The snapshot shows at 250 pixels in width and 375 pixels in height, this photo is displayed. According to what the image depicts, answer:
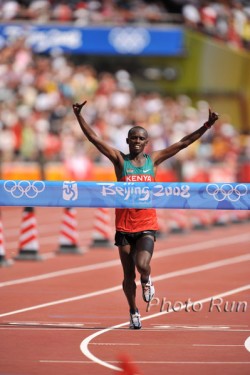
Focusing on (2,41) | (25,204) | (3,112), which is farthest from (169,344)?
(2,41)

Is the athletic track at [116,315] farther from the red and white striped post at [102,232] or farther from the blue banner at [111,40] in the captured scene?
the blue banner at [111,40]

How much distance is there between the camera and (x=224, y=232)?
29469 mm

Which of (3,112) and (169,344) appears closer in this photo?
(169,344)

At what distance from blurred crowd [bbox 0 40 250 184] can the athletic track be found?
6.90 meters

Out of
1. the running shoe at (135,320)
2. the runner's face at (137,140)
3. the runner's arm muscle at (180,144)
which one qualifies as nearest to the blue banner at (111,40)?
the runner's arm muscle at (180,144)

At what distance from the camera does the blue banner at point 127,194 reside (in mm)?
13516

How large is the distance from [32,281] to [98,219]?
17.0ft

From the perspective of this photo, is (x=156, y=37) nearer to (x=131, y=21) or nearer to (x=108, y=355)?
(x=131, y=21)

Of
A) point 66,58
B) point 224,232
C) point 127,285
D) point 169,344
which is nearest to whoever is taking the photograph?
point 169,344

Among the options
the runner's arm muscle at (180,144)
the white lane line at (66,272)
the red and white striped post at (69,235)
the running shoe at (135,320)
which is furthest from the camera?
the red and white striped post at (69,235)

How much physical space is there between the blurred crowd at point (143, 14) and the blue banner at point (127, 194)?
24668 millimetres

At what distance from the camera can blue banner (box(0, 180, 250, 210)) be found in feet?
44.3

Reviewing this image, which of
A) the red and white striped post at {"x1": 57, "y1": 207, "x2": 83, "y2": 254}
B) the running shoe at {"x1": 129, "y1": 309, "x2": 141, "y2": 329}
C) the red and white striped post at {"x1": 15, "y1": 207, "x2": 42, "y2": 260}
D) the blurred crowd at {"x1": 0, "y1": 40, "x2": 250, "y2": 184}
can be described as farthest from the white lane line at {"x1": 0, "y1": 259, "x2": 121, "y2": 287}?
the blurred crowd at {"x1": 0, "y1": 40, "x2": 250, "y2": 184}

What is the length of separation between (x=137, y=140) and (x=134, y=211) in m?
0.78
